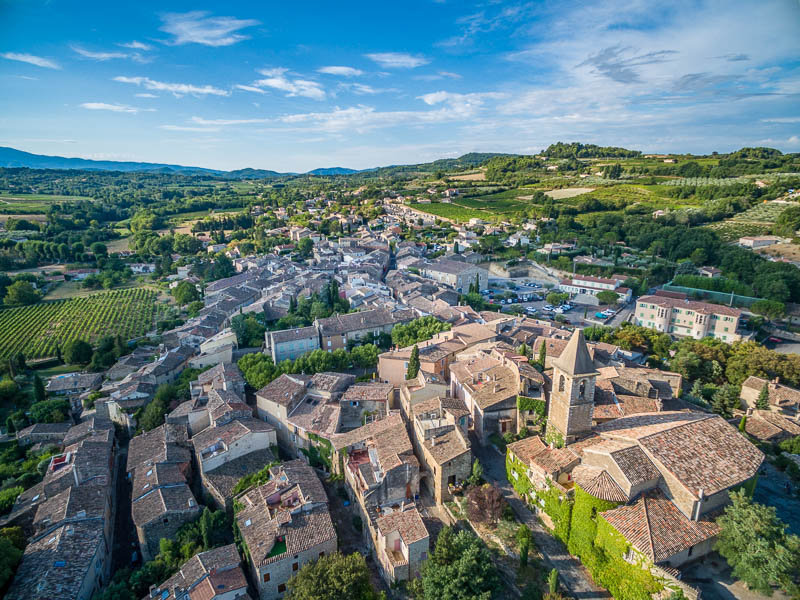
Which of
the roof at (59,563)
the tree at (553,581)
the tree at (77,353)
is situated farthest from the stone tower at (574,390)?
the tree at (77,353)

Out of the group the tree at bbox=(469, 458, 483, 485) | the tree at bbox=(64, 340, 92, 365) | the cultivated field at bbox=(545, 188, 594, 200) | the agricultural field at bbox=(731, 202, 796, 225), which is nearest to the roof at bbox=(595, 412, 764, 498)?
the tree at bbox=(469, 458, 483, 485)

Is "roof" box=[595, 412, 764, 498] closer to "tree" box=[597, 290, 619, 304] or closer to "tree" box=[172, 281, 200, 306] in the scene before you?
"tree" box=[597, 290, 619, 304]

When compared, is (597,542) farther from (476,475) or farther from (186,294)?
(186,294)

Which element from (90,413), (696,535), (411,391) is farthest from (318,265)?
(696,535)

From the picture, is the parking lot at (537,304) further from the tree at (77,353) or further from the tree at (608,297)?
the tree at (77,353)

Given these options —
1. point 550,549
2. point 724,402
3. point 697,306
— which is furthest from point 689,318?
point 550,549

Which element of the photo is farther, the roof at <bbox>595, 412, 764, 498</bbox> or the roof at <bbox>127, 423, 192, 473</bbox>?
the roof at <bbox>127, 423, 192, 473</bbox>

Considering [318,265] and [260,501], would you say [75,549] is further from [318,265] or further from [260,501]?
[318,265]
